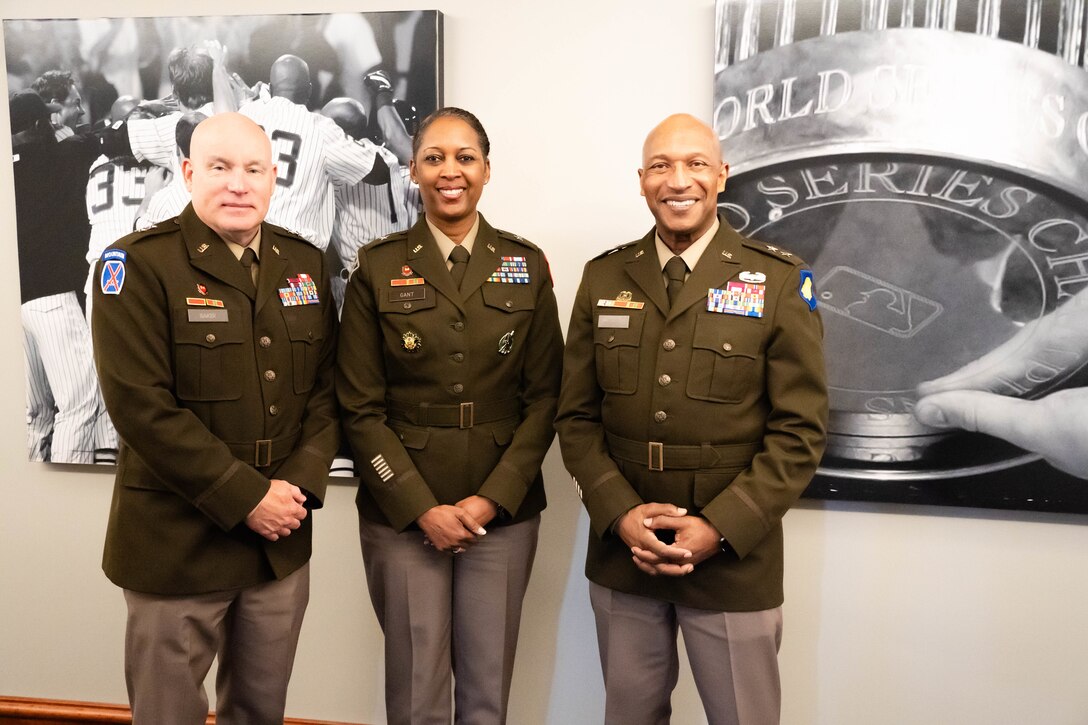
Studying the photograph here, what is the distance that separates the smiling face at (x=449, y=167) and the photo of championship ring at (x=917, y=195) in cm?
72

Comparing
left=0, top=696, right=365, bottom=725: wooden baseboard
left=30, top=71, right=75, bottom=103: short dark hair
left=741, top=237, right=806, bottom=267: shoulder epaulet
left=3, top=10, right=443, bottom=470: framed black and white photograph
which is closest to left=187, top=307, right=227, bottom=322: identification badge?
left=3, top=10, right=443, bottom=470: framed black and white photograph

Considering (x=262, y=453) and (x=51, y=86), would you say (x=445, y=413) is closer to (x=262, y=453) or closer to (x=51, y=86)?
(x=262, y=453)

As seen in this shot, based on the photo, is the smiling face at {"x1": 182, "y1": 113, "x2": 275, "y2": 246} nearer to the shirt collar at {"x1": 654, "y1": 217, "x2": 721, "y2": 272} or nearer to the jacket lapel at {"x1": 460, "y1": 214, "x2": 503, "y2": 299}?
the jacket lapel at {"x1": 460, "y1": 214, "x2": 503, "y2": 299}

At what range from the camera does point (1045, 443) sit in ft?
7.31

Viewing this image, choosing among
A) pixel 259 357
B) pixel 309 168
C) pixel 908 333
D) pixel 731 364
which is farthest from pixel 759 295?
pixel 309 168

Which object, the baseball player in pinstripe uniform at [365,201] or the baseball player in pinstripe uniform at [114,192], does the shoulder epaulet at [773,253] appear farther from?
the baseball player in pinstripe uniform at [114,192]

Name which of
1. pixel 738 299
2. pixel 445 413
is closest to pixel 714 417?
pixel 738 299

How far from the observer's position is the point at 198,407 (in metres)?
1.78

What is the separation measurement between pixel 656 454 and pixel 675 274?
16.0 inches

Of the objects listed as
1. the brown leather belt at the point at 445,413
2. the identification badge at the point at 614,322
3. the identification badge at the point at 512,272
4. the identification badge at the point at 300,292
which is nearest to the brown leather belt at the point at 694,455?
the identification badge at the point at 614,322

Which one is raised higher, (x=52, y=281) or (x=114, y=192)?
(x=114, y=192)

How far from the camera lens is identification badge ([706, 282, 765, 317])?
1822 mm

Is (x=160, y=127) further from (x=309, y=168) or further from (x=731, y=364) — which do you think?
(x=731, y=364)

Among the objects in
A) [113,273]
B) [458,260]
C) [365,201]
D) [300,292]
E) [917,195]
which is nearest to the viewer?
[113,273]
